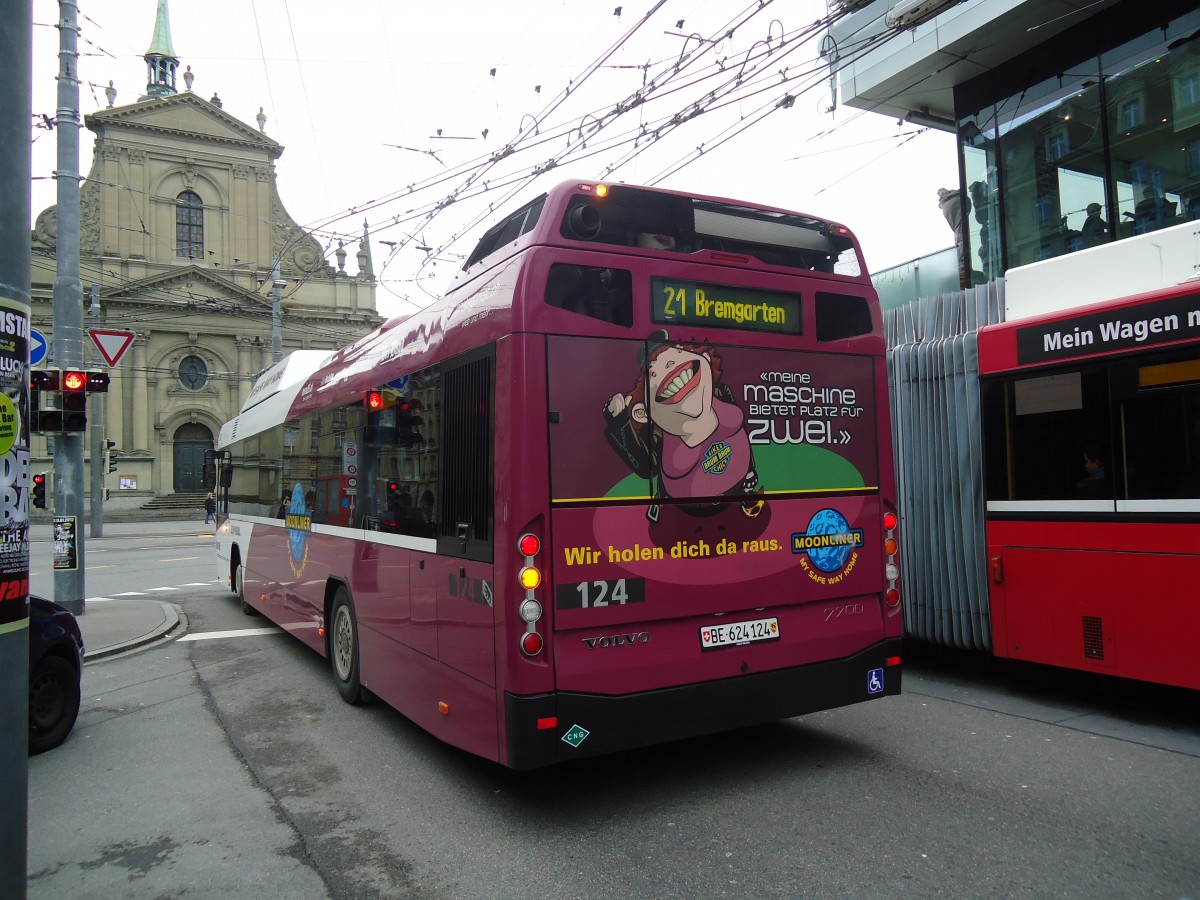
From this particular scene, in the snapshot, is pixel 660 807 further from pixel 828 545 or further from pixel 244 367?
pixel 244 367

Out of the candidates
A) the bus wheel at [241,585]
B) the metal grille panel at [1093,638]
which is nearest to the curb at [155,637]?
the bus wheel at [241,585]

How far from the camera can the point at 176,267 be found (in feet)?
153

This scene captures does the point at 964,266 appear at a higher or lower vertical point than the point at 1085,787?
higher

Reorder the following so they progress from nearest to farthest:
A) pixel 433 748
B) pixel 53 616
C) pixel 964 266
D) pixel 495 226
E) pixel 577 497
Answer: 1. pixel 577 497
2. pixel 495 226
3. pixel 433 748
4. pixel 53 616
5. pixel 964 266

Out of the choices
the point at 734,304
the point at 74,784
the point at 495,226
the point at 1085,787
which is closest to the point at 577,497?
the point at 734,304

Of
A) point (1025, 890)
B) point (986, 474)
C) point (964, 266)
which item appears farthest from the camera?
point (964, 266)

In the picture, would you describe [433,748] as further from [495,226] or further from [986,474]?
[986,474]

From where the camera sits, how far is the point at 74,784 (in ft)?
17.8

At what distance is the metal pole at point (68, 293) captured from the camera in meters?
11.8

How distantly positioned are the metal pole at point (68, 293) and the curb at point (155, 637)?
50.6 inches

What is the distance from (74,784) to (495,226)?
14.4 feet

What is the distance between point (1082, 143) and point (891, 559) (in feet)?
36.1

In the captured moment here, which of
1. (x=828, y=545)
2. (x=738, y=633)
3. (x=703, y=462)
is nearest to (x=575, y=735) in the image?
(x=738, y=633)

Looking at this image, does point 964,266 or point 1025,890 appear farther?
point 964,266
